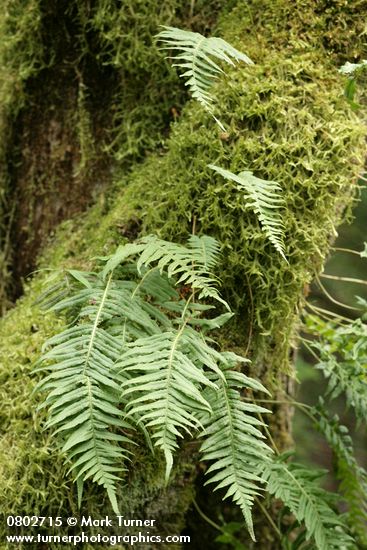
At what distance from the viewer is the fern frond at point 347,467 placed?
252 cm

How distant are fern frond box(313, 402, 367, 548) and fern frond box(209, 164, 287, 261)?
95 centimetres

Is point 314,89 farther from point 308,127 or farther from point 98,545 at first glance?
point 98,545

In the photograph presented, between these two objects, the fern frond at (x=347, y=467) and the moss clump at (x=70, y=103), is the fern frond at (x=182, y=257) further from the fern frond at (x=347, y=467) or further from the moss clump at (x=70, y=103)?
the fern frond at (x=347, y=467)

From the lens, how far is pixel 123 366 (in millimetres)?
1719

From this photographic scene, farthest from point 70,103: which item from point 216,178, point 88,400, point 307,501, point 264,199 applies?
point 307,501

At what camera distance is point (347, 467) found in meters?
2.63

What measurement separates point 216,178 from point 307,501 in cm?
115

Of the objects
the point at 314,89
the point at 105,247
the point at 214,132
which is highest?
the point at 314,89

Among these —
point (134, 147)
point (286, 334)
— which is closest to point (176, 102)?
point (134, 147)

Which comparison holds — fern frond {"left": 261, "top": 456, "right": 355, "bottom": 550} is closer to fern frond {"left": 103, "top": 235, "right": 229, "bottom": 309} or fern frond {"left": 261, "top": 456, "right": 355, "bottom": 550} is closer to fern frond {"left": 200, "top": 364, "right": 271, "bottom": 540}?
fern frond {"left": 200, "top": 364, "right": 271, "bottom": 540}

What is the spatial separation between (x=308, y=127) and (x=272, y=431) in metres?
1.61

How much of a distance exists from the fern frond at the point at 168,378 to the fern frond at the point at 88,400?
5 cm

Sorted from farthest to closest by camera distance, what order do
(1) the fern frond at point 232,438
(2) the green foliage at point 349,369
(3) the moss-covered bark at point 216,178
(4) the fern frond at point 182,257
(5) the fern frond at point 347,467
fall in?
(5) the fern frond at point 347,467 → (2) the green foliage at point 349,369 → (3) the moss-covered bark at point 216,178 → (4) the fern frond at point 182,257 → (1) the fern frond at point 232,438

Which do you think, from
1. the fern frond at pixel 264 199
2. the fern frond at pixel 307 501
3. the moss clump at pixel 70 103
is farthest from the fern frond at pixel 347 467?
the moss clump at pixel 70 103
